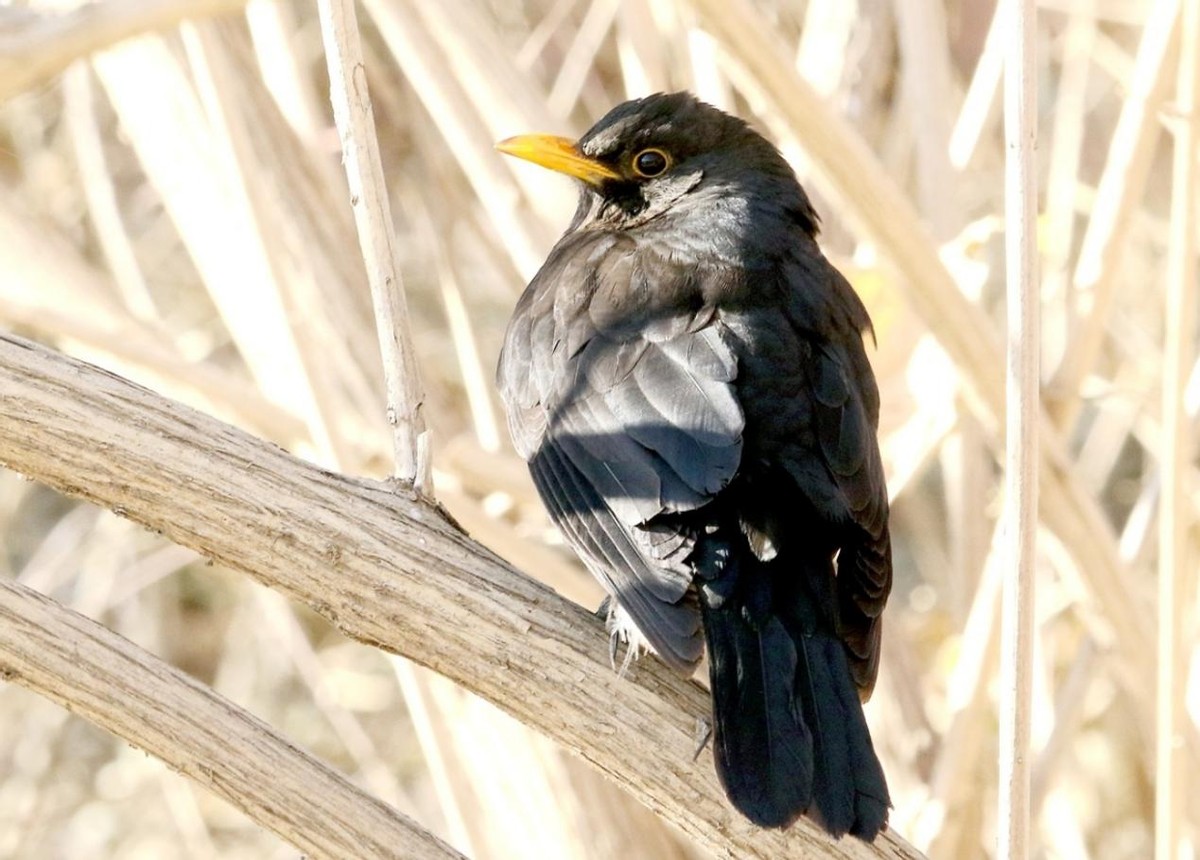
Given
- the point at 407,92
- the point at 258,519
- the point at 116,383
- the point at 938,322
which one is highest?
the point at 407,92

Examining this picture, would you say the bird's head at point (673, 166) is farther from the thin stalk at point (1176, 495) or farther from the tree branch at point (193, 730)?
the tree branch at point (193, 730)

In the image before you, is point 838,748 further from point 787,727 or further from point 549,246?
point 549,246

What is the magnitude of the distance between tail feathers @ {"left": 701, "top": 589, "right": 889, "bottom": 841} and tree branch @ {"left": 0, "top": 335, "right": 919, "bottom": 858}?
9 cm

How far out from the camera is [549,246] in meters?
3.12

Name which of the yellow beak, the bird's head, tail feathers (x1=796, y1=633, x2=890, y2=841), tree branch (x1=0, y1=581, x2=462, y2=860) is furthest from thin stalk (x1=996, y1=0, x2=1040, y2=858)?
the yellow beak

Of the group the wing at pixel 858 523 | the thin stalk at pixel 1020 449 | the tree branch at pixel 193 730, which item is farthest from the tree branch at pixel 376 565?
the wing at pixel 858 523

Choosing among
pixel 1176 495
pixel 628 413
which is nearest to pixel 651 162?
pixel 628 413

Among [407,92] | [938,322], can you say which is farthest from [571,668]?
[407,92]

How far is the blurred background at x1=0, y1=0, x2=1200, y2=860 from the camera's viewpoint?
2717 mm

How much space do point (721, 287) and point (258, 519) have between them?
92cm

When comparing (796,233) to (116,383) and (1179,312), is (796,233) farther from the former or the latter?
(116,383)

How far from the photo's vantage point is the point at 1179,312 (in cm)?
254

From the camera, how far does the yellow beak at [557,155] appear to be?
279 centimetres

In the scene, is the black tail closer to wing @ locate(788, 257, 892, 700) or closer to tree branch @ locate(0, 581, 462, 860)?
wing @ locate(788, 257, 892, 700)
